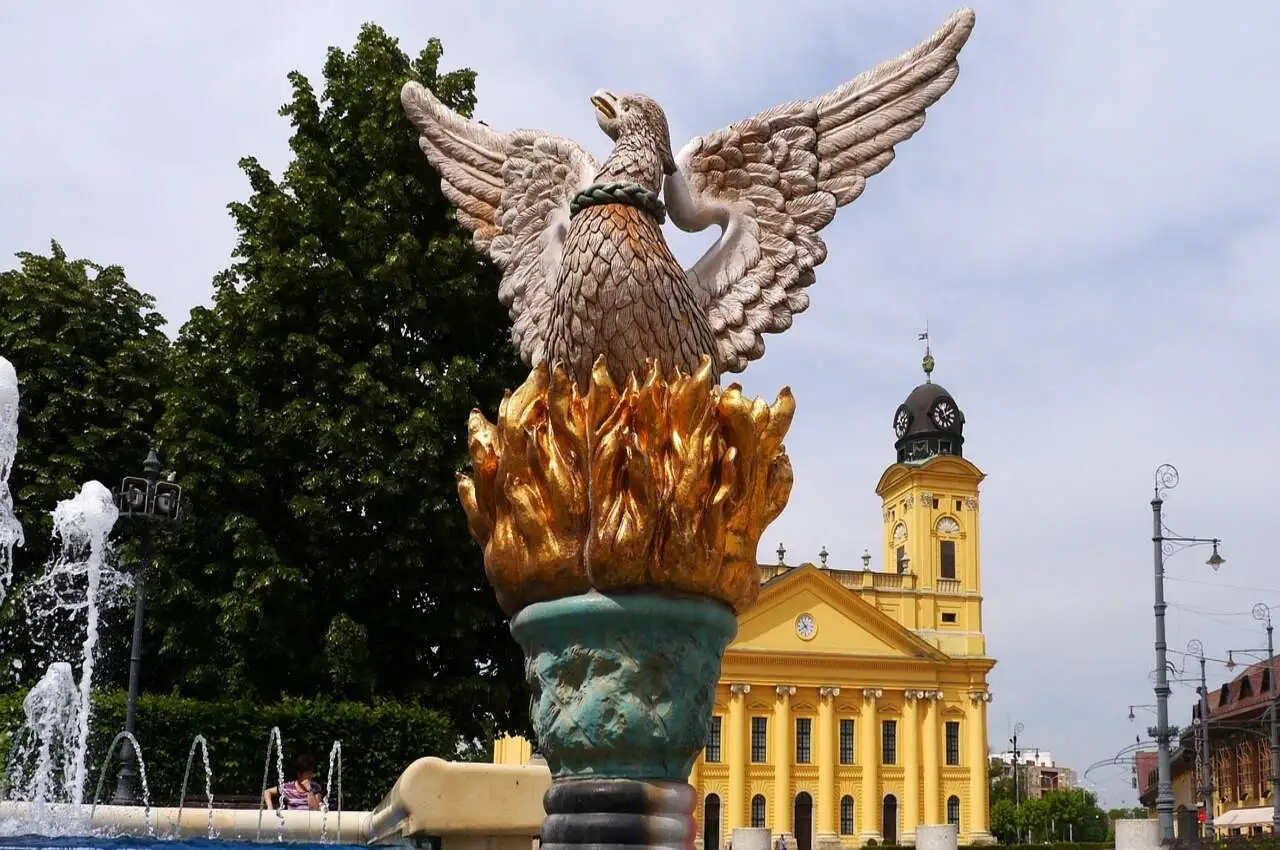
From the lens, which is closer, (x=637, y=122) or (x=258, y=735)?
(x=637, y=122)

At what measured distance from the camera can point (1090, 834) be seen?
3155 inches

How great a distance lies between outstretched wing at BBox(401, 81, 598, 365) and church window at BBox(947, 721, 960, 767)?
48.6 m

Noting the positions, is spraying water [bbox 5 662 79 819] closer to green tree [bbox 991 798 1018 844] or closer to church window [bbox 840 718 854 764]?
church window [bbox 840 718 854 764]

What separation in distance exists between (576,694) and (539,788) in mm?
1465

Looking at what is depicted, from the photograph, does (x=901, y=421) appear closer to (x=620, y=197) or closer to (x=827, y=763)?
(x=827, y=763)

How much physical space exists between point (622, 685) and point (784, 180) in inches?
112

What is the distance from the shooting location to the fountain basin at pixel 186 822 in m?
7.16

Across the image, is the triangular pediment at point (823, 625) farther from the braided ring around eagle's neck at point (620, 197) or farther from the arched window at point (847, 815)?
the braided ring around eagle's neck at point (620, 197)

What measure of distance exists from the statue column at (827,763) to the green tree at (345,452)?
38914 millimetres

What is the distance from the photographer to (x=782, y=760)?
1946 inches

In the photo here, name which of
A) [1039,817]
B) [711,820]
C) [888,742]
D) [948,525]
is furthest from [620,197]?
[1039,817]

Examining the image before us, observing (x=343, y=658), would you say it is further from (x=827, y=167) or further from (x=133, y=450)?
(x=827, y=167)

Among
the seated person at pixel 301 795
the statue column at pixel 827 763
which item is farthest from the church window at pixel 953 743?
the seated person at pixel 301 795

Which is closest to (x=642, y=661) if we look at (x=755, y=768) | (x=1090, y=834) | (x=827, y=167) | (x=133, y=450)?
→ (x=827, y=167)
